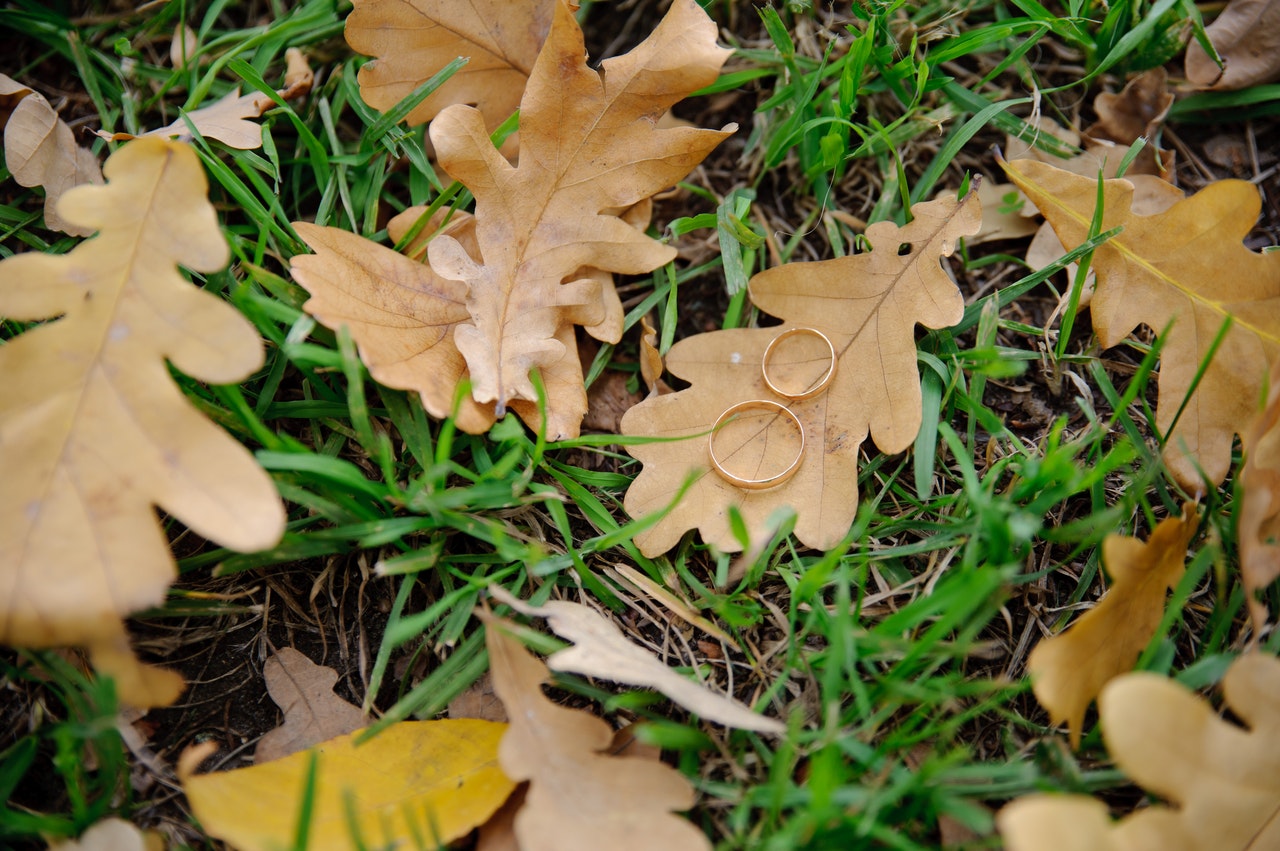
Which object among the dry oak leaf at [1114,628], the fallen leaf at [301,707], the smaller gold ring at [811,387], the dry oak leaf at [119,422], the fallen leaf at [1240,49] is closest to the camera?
the dry oak leaf at [119,422]

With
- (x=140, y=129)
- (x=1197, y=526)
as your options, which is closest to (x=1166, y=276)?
(x=1197, y=526)

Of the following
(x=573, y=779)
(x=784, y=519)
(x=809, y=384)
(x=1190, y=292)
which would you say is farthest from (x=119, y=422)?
(x=1190, y=292)

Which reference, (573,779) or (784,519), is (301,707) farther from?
(784,519)

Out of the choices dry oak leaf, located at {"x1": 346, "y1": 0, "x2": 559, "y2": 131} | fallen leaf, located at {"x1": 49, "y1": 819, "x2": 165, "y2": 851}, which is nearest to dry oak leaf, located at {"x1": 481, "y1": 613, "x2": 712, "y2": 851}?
fallen leaf, located at {"x1": 49, "y1": 819, "x2": 165, "y2": 851}

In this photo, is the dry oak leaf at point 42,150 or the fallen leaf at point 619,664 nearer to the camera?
the fallen leaf at point 619,664

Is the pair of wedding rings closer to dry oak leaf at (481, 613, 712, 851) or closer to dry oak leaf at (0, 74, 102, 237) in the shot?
dry oak leaf at (481, 613, 712, 851)

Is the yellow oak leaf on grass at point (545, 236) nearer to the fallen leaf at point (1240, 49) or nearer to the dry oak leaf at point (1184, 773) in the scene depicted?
the dry oak leaf at point (1184, 773)

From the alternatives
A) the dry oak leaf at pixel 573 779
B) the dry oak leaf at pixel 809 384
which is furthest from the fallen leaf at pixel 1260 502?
the dry oak leaf at pixel 573 779
